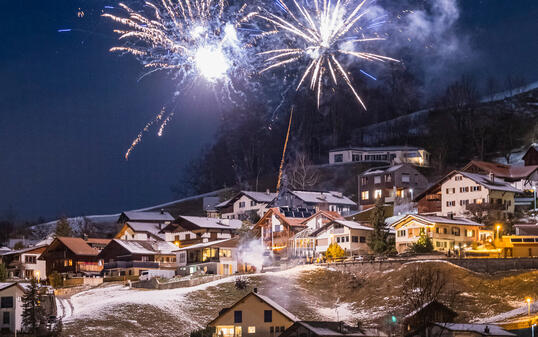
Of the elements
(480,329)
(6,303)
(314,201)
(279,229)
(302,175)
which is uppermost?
(302,175)

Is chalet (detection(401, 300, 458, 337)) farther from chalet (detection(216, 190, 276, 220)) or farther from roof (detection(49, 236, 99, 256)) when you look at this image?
chalet (detection(216, 190, 276, 220))

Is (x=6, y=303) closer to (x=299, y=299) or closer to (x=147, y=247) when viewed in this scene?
(x=299, y=299)

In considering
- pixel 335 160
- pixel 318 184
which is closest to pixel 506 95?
pixel 335 160

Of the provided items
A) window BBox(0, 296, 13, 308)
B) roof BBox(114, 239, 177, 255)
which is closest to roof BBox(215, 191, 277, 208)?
roof BBox(114, 239, 177, 255)

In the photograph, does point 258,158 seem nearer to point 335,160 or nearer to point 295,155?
point 295,155

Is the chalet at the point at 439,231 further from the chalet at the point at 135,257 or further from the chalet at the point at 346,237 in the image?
the chalet at the point at 135,257

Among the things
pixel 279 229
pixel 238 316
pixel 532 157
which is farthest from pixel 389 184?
pixel 238 316

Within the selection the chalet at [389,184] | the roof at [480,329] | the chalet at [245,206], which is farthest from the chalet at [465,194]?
the roof at [480,329]
